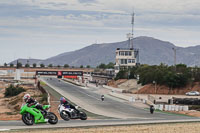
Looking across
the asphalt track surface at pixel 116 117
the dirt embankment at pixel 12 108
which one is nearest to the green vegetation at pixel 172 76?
the asphalt track surface at pixel 116 117

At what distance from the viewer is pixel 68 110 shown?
86.5ft

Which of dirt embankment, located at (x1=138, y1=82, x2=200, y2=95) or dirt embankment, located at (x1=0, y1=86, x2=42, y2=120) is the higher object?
dirt embankment, located at (x1=138, y1=82, x2=200, y2=95)

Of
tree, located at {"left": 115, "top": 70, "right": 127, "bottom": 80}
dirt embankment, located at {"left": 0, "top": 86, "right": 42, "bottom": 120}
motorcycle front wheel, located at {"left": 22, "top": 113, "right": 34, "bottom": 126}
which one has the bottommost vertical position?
dirt embankment, located at {"left": 0, "top": 86, "right": 42, "bottom": 120}

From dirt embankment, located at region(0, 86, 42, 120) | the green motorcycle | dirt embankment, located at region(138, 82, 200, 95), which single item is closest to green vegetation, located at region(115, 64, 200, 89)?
dirt embankment, located at region(138, 82, 200, 95)

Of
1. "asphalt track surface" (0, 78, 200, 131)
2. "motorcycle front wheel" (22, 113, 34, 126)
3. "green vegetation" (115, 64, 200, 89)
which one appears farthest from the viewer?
"green vegetation" (115, 64, 200, 89)

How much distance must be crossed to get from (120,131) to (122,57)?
115152 mm

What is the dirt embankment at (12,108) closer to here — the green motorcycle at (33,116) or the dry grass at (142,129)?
the green motorcycle at (33,116)

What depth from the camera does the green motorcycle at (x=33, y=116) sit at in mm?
23109

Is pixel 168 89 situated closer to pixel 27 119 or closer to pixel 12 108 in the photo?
pixel 12 108

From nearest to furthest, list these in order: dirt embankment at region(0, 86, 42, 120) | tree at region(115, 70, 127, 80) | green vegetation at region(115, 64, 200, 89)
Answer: dirt embankment at region(0, 86, 42, 120)
green vegetation at region(115, 64, 200, 89)
tree at region(115, 70, 127, 80)

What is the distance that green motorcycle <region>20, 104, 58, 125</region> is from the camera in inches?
910

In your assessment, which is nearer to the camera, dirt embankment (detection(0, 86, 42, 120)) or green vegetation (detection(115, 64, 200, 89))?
dirt embankment (detection(0, 86, 42, 120))

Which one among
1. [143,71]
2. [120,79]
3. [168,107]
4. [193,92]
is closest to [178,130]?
[168,107]

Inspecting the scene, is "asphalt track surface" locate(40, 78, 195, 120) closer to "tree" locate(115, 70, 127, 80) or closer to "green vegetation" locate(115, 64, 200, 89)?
"green vegetation" locate(115, 64, 200, 89)
